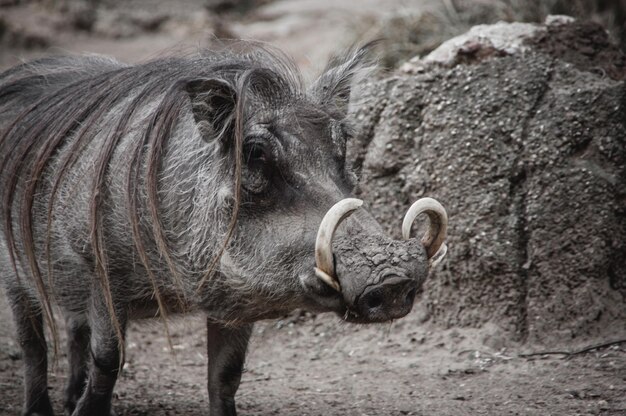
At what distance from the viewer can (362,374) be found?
13.7 feet

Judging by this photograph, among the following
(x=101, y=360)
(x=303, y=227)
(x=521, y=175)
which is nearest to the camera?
(x=303, y=227)

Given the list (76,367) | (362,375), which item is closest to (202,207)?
(76,367)

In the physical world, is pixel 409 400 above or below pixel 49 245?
below

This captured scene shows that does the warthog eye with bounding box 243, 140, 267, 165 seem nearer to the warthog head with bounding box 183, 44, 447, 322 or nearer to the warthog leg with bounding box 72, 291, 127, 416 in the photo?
the warthog head with bounding box 183, 44, 447, 322

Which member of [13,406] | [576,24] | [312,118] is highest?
[576,24]

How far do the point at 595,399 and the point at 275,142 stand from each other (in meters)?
1.64

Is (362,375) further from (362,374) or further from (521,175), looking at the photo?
(521,175)

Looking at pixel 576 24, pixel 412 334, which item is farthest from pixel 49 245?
pixel 576 24

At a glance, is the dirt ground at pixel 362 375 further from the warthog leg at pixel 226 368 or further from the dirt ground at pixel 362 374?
the warthog leg at pixel 226 368

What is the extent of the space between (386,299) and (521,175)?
70.4 inches

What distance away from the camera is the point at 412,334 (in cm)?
439

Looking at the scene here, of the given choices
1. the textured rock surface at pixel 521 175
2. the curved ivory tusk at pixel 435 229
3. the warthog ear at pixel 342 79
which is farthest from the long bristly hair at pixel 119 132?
the textured rock surface at pixel 521 175

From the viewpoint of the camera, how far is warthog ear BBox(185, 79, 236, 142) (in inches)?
118

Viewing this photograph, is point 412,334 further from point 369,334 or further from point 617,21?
point 617,21
